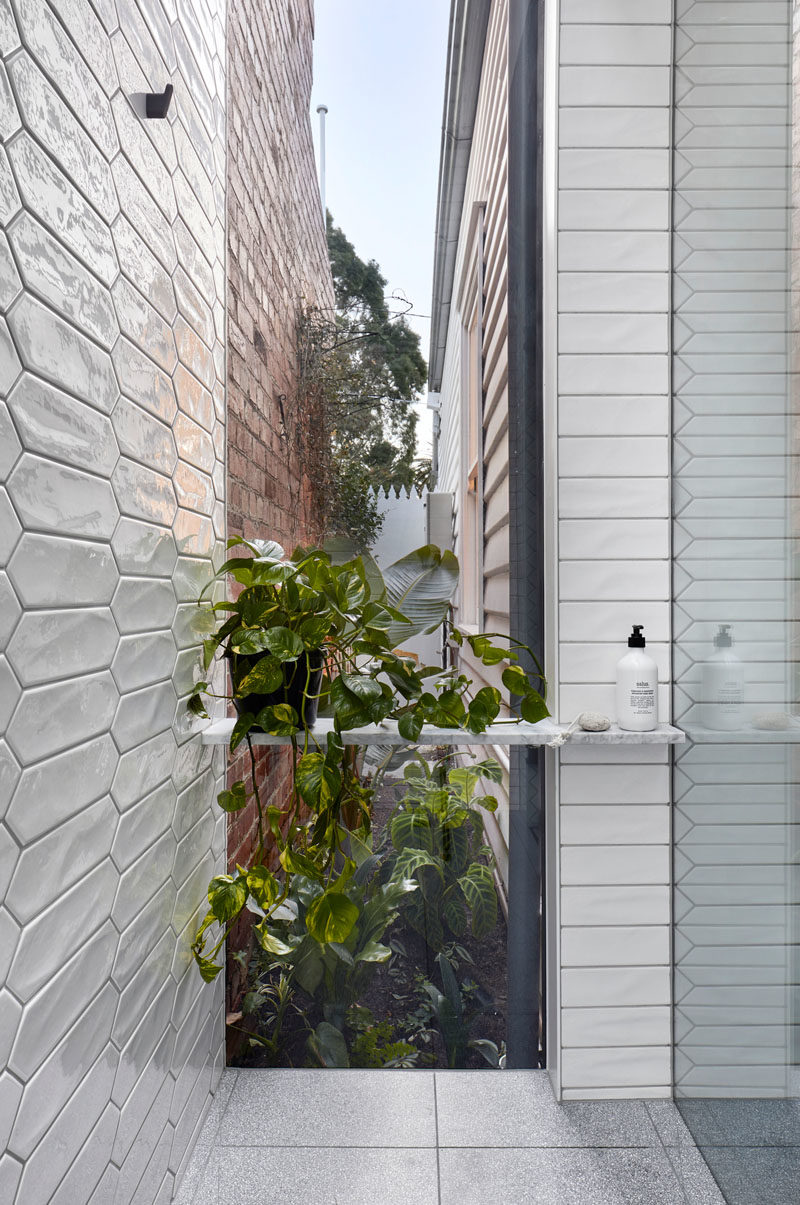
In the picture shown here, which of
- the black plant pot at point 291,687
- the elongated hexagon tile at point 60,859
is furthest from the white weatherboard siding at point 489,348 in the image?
the elongated hexagon tile at point 60,859

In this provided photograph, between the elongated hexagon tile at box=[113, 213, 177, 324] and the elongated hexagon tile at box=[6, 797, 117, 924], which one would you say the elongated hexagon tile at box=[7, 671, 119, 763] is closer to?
the elongated hexagon tile at box=[6, 797, 117, 924]

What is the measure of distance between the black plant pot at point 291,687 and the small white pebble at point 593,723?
0.54 meters

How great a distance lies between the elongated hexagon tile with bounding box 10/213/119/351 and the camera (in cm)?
77

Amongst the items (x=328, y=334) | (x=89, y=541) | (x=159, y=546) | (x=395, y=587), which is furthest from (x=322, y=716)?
(x=328, y=334)

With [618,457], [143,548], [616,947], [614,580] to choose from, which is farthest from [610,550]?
[143,548]

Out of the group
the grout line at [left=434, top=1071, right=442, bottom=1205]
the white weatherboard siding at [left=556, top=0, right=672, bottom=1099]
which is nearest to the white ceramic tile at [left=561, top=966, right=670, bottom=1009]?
the white weatherboard siding at [left=556, top=0, right=672, bottom=1099]

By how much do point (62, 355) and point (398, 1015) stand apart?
1465 millimetres

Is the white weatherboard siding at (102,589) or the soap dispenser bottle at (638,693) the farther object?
the soap dispenser bottle at (638,693)

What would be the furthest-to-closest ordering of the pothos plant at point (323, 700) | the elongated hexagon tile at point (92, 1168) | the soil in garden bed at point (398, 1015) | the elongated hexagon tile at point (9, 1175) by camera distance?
the soil in garden bed at point (398, 1015) < the pothos plant at point (323, 700) < the elongated hexagon tile at point (92, 1168) < the elongated hexagon tile at point (9, 1175)

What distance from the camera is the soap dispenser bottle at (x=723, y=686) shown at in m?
1.29

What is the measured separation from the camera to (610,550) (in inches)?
61.2

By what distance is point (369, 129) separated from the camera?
1.81m

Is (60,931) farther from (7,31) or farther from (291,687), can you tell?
(7,31)

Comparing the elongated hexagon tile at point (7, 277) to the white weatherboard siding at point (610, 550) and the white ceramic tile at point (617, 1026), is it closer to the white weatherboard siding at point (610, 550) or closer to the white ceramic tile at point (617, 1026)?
the white weatherboard siding at point (610, 550)
